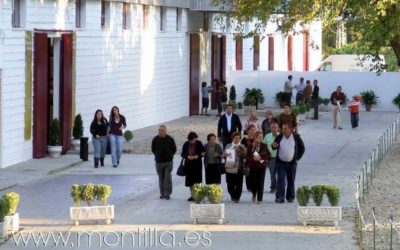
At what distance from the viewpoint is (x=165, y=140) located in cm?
2308

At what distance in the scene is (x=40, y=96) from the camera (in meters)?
31.7

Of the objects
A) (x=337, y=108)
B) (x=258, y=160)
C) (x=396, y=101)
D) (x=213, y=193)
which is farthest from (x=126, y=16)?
(x=213, y=193)

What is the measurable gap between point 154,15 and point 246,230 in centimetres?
2566

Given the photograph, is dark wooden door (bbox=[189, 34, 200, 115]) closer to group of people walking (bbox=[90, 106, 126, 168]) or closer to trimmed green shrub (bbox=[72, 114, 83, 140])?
trimmed green shrub (bbox=[72, 114, 83, 140])

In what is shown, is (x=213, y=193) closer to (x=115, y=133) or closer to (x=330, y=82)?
(x=115, y=133)

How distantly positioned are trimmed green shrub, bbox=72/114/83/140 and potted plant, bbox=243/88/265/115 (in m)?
18.6

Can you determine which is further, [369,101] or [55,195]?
[369,101]

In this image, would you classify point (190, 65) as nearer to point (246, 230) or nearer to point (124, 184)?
point (124, 184)

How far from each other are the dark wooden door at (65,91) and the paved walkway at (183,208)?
1.74m

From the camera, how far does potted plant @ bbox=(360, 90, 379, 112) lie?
53.6 meters

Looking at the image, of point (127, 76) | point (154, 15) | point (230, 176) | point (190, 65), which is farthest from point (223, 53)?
point (230, 176)

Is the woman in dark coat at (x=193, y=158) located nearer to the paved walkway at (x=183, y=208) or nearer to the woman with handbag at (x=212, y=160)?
the woman with handbag at (x=212, y=160)

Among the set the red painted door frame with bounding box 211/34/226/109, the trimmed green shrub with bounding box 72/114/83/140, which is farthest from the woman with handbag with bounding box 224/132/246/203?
the red painted door frame with bounding box 211/34/226/109

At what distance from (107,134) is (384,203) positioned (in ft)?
29.0
